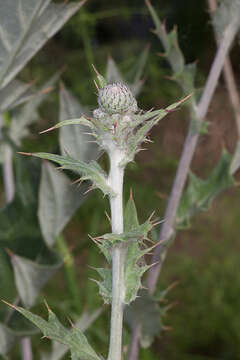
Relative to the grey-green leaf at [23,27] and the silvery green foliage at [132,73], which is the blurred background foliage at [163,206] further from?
the grey-green leaf at [23,27]

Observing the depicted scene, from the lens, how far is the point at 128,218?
0.49 metres

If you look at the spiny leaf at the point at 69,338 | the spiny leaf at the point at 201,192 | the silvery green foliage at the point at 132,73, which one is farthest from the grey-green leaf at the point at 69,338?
the silvery green foliage at the point at 132,73

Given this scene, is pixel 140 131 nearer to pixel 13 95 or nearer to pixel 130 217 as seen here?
pixel 130 217

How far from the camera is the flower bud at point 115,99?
0.41 meters

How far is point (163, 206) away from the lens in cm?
182

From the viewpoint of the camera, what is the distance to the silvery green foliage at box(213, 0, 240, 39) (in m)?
0.70

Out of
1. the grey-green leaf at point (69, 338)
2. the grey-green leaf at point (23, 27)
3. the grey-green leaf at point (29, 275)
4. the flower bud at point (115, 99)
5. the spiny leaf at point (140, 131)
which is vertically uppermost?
the grey-green leaf at point (23, 27)

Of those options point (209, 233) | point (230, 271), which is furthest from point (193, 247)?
point (230, 271)

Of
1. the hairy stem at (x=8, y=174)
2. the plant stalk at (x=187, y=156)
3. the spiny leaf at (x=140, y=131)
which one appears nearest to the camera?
the spiny leaf at (x=140, y=131)

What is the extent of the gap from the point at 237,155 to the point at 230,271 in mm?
1123

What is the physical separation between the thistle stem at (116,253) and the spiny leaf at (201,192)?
32 cm

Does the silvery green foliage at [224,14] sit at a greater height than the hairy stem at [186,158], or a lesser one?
greater

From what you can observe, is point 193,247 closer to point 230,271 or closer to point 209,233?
point 209,233

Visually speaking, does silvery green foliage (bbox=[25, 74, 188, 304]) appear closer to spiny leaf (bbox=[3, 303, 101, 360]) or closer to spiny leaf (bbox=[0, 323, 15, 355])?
spiny leaf (bbox=[3, 303, 101, 360])
